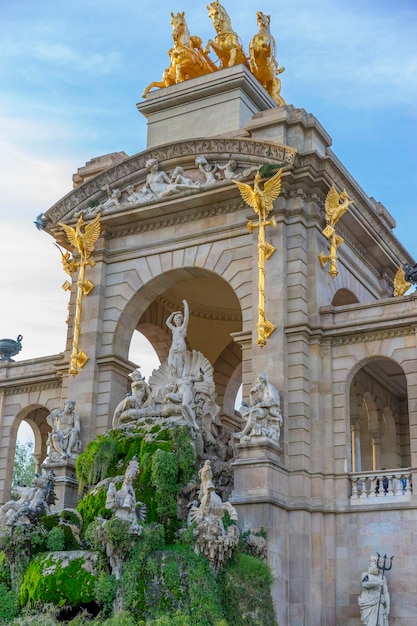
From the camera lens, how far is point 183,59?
33281mm

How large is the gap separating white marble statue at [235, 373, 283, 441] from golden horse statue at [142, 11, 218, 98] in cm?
1343

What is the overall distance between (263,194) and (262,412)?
629 cm

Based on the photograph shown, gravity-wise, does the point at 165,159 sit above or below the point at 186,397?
above

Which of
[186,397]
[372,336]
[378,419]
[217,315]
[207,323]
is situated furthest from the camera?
[207,323]

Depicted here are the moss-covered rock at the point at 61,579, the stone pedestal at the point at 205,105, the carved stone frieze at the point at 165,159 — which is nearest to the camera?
the moss-covered rock at the point at 61,579

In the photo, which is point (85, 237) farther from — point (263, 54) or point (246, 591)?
point (246, 591)

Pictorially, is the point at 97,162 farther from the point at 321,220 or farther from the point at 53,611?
the point at 53,611

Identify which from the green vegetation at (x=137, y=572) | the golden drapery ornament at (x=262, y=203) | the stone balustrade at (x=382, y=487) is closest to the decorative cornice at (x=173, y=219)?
the golden drapery ornament at (x=262, y=203)

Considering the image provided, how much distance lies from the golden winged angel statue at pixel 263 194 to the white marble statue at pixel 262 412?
15.8ft

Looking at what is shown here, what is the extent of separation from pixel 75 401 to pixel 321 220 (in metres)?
9.08

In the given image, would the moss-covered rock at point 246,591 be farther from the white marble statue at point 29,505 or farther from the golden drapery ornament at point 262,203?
the golden drapery ornament at point 262,203

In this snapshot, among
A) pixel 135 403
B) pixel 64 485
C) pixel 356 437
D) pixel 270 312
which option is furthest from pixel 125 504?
pixel 356 437

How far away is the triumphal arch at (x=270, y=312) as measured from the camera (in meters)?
23.6

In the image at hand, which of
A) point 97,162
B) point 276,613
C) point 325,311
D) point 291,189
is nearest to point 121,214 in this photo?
point 97,162
